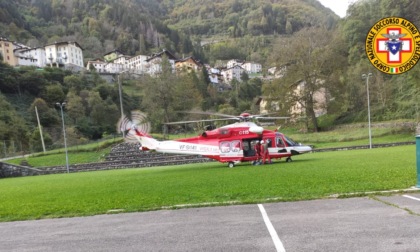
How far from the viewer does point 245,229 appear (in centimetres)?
589

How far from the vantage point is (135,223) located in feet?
23.0

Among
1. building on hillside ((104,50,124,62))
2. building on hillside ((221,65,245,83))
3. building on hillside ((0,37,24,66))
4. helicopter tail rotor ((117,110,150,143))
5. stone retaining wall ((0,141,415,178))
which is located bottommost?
stone retaining wall ((0,141,415,178))

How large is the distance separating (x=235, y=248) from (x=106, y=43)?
18938 cm

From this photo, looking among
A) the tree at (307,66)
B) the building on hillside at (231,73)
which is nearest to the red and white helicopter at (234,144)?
the tree at (307,66)

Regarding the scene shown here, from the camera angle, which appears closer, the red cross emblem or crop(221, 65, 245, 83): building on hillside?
the red cross emblem

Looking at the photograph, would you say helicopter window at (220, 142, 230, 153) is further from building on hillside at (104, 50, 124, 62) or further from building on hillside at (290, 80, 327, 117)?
building on hillside at (104, 50, 124, 62)

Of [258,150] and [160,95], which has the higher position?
[160,95]

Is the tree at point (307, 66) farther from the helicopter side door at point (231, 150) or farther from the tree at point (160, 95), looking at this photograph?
the helicopter side door at point (231, 150)

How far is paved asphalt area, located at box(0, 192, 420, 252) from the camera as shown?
496 cm

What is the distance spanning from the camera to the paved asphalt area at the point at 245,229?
4961 millimetres

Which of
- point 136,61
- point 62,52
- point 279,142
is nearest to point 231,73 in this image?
point 136,61

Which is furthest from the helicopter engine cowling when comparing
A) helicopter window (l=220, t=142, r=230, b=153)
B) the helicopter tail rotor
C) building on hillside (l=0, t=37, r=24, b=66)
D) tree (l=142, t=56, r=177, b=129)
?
building on hillside (l=0, t=37, r=24, b=66)

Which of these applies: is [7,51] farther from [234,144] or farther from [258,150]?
[258,150]

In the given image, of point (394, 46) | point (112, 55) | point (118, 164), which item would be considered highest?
point (112, 55)
